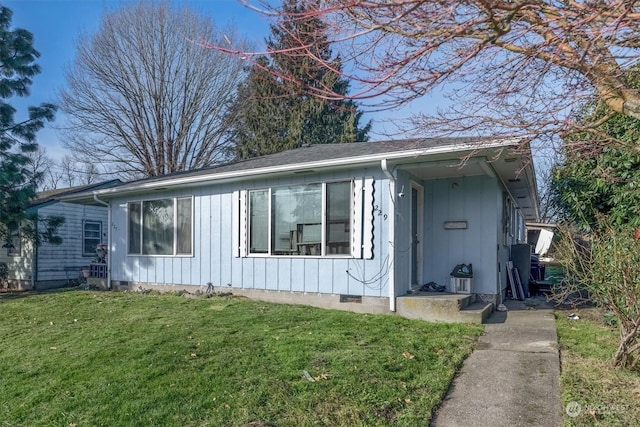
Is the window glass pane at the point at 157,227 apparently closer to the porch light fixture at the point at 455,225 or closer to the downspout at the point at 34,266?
the downspout at the point at 34,266

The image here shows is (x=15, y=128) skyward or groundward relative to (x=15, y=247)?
skyward

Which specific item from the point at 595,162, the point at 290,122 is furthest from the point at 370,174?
Answer: the point at 290,122

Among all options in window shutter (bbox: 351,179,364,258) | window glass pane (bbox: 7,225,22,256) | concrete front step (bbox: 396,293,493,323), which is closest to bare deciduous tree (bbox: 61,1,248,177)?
window glass pane (bbox: 7,225,22,256)

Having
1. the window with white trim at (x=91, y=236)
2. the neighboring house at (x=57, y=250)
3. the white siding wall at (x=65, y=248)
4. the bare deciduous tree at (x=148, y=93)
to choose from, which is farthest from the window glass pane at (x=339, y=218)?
the bare deciduous tree at (x=148, y=93)

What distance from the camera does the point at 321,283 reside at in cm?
750

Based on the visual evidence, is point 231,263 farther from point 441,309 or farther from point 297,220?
point 441,309

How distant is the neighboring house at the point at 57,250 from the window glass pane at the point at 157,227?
3873mm

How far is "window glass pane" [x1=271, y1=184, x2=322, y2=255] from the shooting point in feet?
25.0

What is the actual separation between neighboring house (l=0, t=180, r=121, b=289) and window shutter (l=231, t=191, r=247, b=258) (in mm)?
6483

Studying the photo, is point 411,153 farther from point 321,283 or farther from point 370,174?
point 321,283

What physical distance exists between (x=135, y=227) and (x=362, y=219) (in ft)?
19.4

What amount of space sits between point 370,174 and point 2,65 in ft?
32.3

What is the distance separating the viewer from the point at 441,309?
639 cm

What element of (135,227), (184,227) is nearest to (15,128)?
(135,227)
